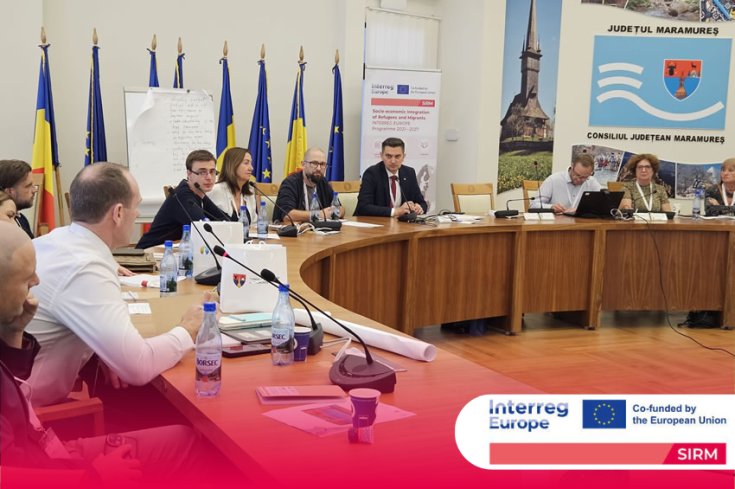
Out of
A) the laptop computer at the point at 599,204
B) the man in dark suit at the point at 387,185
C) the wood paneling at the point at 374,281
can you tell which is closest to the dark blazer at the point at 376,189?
the man in dark suit at the point at 387,185

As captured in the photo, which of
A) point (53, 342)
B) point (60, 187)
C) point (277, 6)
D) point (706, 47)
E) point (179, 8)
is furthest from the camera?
point (706, 47)

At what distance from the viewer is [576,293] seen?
16.5 ft

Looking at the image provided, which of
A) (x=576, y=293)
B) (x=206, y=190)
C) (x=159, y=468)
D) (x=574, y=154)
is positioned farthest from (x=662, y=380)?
(x=574, y=154)

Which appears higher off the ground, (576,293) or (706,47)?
(706,47)

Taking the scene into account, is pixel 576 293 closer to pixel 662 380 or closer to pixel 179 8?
pixel 662 380

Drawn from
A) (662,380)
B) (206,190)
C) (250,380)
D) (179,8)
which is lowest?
(662,380)

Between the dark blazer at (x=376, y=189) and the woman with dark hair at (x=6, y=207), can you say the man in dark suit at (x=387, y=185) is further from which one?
the woman with dark hair at (x=6, y=207)

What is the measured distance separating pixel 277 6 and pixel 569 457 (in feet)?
20.8

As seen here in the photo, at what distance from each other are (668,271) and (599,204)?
0.69 meters

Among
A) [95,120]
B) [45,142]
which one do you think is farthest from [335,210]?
[45,142]

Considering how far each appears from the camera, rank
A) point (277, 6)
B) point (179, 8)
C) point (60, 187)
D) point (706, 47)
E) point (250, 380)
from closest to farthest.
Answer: point (250, 380) < point (60, 187) < point (179, 8) < point (277, 6) < point (706, 47)

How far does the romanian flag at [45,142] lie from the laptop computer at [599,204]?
391 cm

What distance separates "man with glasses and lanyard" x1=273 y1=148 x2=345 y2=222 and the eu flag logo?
3441mm

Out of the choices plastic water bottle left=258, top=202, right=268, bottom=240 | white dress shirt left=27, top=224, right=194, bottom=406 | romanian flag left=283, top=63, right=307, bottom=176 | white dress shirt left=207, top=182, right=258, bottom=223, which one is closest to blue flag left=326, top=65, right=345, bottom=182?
romanian flag left=283, top=63, right=307, bottom=176
